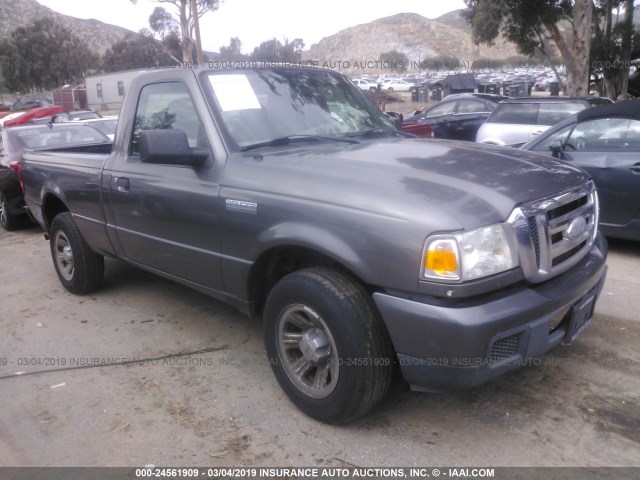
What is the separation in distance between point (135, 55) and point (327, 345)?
6296 cm

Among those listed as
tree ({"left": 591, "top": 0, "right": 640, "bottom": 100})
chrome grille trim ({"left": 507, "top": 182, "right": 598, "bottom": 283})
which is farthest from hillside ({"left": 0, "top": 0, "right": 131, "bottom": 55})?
chrome grille trim ({"left": 507, "top": 182, "right": 598, "bottom": 283})

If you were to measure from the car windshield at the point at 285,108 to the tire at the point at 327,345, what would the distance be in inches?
41.7

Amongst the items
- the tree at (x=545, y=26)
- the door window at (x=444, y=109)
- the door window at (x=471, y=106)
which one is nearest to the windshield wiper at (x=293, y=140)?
the door window at (x=471, y=106)

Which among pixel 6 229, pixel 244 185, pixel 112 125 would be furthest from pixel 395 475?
pixel 112 125

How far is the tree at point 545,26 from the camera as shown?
43.6 feet

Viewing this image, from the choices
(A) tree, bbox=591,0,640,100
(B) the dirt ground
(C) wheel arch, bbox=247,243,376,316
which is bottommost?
(B) the dirt ground

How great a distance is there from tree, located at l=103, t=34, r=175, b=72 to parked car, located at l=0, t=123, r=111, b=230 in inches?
1948

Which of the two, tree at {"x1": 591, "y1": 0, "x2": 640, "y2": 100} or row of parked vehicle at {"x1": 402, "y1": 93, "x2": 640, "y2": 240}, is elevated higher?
tree at {"x1": 591, "y1": 0, "x2": 640, "y2": 100}

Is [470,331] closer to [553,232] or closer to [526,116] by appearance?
[553,232]

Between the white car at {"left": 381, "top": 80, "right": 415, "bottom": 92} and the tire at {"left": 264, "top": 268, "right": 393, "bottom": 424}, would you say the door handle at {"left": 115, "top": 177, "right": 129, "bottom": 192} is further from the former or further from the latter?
the white car at {"left": 381, "top": 80, "right": 415, "bottom": 92}

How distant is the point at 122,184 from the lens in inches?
162

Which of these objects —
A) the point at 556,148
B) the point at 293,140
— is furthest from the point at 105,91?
the point at 293,140

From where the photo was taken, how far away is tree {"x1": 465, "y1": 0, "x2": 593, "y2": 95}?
13289mm

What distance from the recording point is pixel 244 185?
126 inches
